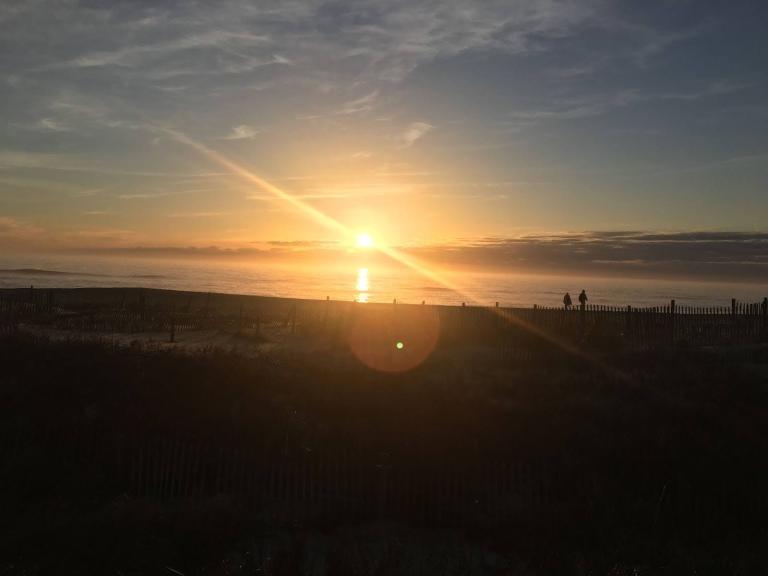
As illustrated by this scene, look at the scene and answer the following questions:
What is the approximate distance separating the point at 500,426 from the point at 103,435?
24.2ft

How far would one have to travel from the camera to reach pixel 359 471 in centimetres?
1041

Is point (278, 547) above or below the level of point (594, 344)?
below

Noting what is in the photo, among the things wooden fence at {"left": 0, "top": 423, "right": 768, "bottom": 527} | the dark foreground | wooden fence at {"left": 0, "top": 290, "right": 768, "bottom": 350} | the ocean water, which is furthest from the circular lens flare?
the ocean water

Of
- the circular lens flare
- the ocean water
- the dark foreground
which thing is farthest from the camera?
the ocean water

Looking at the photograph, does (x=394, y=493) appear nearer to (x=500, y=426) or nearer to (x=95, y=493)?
(x=500, y=426)

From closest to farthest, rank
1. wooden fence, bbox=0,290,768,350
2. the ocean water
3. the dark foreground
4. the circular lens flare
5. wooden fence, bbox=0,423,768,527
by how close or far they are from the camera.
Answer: the dark foreground → wooden fence, bbox=0,423,768,527 → the circular lens flare → wooden fence, bbox=0,290,768,350 → the ocean water

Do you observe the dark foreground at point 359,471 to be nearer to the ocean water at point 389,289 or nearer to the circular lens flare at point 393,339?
the circular lens flare at point 393,339

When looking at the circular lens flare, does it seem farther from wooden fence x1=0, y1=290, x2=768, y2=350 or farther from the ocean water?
the ocean water

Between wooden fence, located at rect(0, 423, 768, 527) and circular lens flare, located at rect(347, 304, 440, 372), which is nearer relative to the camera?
wooden fence, located at rect(0, 423, 768, 527)

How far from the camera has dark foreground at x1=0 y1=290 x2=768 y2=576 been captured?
26.2 ft

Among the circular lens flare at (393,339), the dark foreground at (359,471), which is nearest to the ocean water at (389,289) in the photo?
the circular lens flare at (393,339)

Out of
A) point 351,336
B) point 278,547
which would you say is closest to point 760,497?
point 278,547

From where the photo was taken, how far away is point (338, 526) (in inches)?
370

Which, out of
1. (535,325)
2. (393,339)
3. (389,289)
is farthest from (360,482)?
(389,289)
